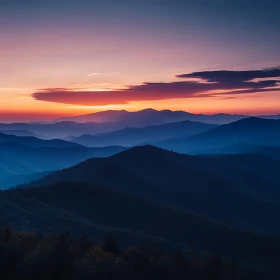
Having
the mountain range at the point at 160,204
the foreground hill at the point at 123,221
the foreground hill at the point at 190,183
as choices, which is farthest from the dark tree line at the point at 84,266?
the foreground hill at the point at 190,183

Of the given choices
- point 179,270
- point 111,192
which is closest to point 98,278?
point 179,270

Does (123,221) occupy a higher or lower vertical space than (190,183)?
higher

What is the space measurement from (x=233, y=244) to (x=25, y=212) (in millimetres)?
43990

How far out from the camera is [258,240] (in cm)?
7325

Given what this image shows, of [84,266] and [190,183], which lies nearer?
[84,266]

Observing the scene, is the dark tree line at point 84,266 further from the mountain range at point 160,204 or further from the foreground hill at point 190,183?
the foreground hill at point 190,183

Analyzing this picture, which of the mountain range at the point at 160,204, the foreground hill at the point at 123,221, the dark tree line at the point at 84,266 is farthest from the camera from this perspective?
the mountain range at the point at 160,204

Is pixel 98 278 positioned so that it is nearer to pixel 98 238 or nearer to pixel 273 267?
pixel 98 238

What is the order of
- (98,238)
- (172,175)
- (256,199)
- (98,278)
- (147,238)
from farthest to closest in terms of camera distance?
(172,175) < (256,199) < (147,238) < (98,238) < (98,278)

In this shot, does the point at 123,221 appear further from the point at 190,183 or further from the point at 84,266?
the point at 190,183

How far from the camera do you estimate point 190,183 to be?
146500 millimetres

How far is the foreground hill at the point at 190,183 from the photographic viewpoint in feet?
392

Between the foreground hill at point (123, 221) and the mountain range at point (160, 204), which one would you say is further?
the mountain range at point (160, 204)

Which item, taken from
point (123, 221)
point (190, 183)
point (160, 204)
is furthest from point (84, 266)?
point (190, 183)
